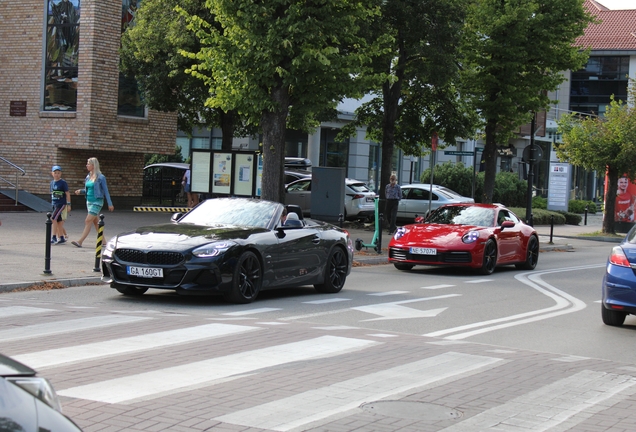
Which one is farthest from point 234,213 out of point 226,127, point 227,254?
point 226,127

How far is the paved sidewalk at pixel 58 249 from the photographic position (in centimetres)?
1387

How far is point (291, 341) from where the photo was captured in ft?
29.4

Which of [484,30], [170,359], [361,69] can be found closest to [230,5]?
[361,69]

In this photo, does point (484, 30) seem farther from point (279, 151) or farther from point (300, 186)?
point (279, 151)

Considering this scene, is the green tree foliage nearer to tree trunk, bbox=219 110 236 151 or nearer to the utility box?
tree trunk, bbox=219 110 236 151

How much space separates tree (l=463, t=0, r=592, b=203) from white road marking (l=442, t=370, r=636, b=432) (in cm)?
2154

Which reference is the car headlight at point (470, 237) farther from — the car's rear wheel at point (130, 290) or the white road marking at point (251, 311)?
the car's rear wheel at point (130, 290)

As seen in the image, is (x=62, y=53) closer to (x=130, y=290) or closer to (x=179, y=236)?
(x=130, y=290)

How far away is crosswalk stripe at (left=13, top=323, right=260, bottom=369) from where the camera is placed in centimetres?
755

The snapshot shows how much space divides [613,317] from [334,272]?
441cm

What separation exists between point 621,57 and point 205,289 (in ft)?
255

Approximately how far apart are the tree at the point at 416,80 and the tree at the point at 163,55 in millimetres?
5215

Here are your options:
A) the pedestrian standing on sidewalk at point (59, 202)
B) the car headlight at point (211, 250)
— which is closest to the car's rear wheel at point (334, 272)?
the car headlight at point (211, 250)

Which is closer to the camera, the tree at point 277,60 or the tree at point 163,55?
the tree at point 277,60
